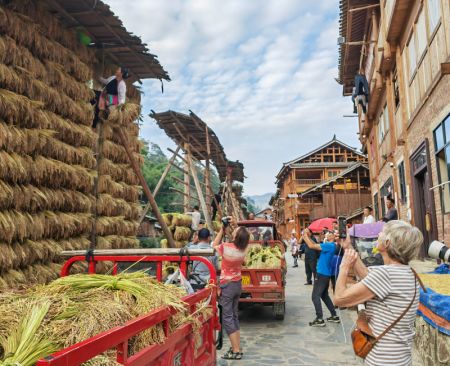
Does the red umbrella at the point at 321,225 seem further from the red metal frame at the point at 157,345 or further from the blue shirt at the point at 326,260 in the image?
the red metal frame at the point at 157,345

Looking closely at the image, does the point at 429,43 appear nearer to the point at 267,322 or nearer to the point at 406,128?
the point at 406,128

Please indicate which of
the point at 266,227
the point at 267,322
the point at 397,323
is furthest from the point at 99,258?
the point at 266,227

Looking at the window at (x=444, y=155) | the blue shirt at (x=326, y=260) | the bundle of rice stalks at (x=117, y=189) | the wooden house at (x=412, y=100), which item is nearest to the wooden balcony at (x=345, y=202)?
the wooden house at (x=412, y=100)

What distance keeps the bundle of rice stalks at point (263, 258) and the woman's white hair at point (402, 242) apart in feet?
22.8

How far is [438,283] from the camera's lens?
612 cm

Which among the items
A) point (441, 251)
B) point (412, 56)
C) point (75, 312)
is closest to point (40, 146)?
point (75, 312)

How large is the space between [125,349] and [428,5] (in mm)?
11616

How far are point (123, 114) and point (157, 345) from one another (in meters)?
6.27

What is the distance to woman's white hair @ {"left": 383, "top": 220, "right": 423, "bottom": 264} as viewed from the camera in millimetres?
2838

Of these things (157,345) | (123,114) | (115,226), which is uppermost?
(123,114)

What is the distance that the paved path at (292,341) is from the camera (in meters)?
6.29

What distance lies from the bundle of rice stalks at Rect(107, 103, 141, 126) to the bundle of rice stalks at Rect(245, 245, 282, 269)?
454 cm

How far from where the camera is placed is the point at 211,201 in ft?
63.2

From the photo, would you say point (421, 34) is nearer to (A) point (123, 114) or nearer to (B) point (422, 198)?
(B) point (422, 198)
